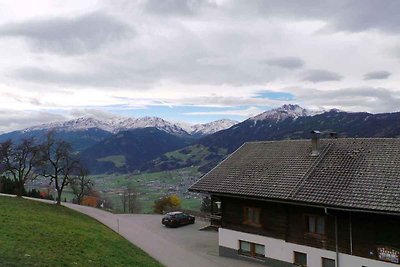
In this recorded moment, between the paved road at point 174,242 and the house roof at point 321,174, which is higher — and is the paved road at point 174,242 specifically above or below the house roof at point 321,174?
below

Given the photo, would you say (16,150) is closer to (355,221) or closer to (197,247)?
(197,247)

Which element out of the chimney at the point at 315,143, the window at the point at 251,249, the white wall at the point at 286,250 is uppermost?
the chimney at the point at 315,143

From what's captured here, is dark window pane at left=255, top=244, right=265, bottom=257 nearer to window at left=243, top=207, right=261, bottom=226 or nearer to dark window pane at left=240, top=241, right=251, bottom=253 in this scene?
dark window pane at left=240, top=241, right=251, bottom=253

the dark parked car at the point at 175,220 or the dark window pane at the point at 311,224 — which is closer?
the dark window pane at the point at 311,224

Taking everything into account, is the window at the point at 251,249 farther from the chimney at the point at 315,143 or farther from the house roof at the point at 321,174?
the chimney at the point at 315,143

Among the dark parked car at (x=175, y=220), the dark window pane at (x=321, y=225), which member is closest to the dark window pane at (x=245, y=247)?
the dark window pane at (x=321, y=225)

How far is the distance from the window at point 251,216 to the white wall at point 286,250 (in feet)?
2.85

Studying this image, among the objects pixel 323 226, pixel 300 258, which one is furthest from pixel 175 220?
pixel 323 226

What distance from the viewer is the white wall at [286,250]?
23562 millimetres

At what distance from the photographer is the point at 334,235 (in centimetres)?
2481

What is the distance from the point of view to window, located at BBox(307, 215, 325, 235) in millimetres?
25625

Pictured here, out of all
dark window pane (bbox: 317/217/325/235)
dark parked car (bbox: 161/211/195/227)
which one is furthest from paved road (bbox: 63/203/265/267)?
dark window pane (bbox: 317/217/325/235)

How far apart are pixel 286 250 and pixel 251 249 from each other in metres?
3.12

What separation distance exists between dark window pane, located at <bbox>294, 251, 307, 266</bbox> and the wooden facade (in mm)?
743
